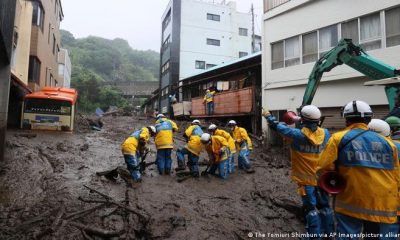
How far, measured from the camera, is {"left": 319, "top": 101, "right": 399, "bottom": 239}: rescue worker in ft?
9.40

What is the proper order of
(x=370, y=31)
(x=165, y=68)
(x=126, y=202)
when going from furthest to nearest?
(x=165, y=68) < (x=370, y=31) < (x=126, y=202)

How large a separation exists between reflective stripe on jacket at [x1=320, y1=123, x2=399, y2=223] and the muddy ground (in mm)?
2674

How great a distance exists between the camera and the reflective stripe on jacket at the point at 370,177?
2861mm

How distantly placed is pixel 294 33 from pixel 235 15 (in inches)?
900

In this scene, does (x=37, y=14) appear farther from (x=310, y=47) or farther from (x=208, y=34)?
(x=208, y=34)

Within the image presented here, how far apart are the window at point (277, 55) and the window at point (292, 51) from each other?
12.6 inches

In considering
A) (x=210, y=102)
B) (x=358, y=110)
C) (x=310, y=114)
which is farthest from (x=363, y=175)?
(x=210, y=102)

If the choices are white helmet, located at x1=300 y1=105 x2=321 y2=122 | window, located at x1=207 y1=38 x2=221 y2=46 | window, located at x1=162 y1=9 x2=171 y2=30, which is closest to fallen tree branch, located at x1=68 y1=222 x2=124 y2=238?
white helmet, located at x1=300 y1=105 x2=321 y2=122

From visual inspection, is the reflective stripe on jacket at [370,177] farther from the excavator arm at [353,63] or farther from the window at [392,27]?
the window at [392,27]

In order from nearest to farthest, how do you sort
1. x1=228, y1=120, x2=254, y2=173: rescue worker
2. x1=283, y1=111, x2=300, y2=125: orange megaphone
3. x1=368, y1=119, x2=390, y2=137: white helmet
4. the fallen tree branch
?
1. x1=368, y1=119, x2=390, y2=137: white helmet
2. the fallen tree branch
3. x1=283, y1=111, x2=300, y2=125: orange megaphone
4. x1=228, y1=120, x2=254, y2=173: rescue worker

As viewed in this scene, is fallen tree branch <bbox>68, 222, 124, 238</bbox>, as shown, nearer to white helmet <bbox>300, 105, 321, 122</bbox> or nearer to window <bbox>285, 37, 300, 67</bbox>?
white helmet <bbox>300, 105, 321, 122</bbox>

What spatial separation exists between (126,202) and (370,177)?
4701mm

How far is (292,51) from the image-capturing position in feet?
46.5

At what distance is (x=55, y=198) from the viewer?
19.3 ft
